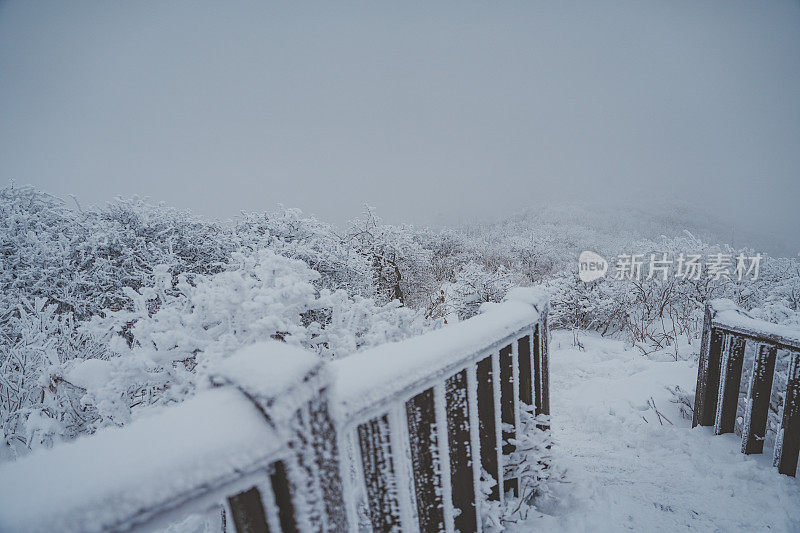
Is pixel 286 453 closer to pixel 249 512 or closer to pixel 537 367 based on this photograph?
pixel 249 512

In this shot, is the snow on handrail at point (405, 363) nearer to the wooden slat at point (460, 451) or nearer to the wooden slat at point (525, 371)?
the wooden slat at point (460, 451)

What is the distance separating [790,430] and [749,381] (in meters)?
0.47

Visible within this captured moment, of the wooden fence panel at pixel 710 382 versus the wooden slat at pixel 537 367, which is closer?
the wooden slat at pixel 537 367

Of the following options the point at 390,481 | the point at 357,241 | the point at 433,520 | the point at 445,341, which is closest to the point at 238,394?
the point at 390,481

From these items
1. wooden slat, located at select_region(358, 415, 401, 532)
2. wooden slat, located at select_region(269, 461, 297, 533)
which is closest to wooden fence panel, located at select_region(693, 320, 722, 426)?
wooden slat, located at select_region(358, 415, 401, 532)

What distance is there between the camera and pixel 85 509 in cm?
57

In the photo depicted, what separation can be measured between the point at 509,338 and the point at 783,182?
154 meters

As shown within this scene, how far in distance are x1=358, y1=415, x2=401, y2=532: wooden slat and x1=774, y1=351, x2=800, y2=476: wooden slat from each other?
3.09 metres

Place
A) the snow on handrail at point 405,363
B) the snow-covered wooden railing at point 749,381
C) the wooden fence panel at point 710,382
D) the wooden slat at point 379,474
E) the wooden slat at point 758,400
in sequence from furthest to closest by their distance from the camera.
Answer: the wooden fence panel at point 710,382, the wooden slat at point 758,400, the snow-covered wooden railing at point 749,381, the wooden slat at point 379,474, the snow on handrail at point 405,363

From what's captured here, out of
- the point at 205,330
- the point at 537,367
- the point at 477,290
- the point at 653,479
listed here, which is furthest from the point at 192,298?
the point at 477,290

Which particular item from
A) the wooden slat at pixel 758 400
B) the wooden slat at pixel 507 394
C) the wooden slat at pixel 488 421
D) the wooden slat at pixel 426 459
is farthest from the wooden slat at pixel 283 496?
the wooden slat at pixel 758 400

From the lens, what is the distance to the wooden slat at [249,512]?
0.84 meters

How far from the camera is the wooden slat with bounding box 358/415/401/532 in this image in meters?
1.22

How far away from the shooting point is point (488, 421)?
6.32ft
